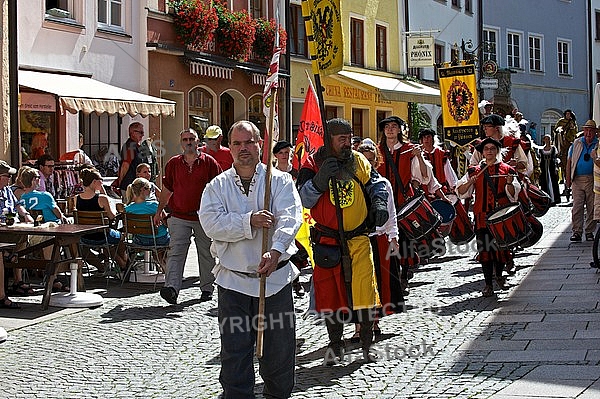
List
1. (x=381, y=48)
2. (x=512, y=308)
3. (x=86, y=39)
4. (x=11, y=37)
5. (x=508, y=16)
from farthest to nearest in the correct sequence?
(x=508, y=16) → (x=381, y=48) → (x=86, y=39) → (x=11, y=37) → (x=512, y=308)

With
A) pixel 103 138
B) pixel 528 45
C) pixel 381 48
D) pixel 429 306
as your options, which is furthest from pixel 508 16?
pixel 429 306

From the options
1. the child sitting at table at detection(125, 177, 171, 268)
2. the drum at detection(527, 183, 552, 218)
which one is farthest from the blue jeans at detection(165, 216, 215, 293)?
the drum at detection(527, 183, 552, 218)

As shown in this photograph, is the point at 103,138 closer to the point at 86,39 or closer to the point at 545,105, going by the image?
the point at 86,39

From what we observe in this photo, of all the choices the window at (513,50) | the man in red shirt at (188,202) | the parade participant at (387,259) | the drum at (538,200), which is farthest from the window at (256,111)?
the window at (513,50)

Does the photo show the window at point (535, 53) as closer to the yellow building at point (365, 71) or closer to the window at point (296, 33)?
the yellow building at point (365, 71)

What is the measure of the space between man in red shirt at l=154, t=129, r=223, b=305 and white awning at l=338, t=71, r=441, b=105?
18.9 metres

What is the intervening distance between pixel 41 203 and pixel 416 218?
4.65m

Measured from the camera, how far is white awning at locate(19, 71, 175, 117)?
1672cm

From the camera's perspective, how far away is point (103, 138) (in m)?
21.2

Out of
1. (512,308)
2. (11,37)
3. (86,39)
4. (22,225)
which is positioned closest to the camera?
(512,308)

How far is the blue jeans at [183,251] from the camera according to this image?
36.7 feet

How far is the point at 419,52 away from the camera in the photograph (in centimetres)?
3112

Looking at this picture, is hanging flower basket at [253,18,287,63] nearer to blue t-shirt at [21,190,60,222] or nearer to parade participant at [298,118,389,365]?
blue t-shirt at [21,190,60,222]

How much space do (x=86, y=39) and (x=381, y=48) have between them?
16.6 meters
